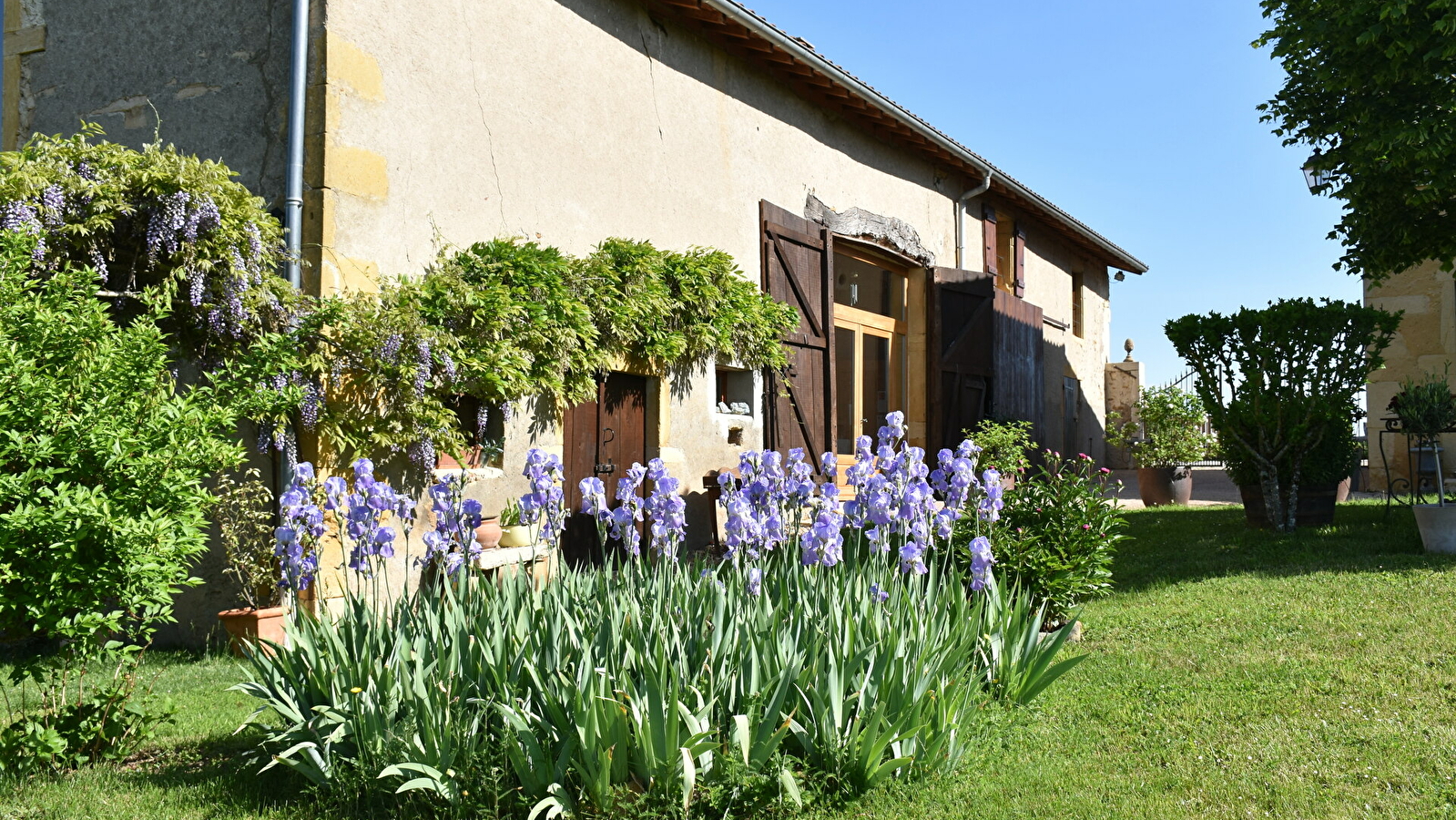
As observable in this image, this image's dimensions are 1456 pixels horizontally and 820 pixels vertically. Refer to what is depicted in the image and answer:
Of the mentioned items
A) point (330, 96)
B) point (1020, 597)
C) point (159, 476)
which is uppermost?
point (330, 96)

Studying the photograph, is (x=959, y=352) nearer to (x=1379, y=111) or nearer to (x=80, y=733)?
(x=1379, y=111)

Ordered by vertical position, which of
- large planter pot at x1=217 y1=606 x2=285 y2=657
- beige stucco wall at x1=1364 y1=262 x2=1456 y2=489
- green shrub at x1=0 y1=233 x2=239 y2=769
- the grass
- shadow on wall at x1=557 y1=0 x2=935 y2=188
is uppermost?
shadow on wall at x1=557 y1=0 x2=935 y2=188

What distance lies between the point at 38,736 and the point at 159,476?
0.94 m

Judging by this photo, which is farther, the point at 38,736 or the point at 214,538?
the point at 214,538

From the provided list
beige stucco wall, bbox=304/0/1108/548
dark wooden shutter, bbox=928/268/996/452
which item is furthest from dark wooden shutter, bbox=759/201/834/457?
dark wooden shutter, bbox=928/268/996/452

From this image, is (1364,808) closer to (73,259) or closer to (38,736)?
(38,736)

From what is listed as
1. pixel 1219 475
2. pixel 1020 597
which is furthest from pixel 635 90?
pixel 1219 475

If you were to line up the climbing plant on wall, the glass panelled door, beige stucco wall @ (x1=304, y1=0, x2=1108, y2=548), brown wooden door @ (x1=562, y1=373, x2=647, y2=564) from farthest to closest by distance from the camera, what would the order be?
1. the glass panelled door
2. brown wooden door @ (x1=562, y1=373, x2=647, y2=564)
3. beige stucco wall @ (x1=304, y1=0, x2=1108, y2=548)
4. the climbing plant on wall

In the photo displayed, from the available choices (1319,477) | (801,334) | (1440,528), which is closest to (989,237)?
(801,334)

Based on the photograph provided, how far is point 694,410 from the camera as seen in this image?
7.84m

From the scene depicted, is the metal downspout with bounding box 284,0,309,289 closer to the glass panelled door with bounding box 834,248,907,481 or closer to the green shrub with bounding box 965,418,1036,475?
the green shrub with bounding box 965,418,1036,475

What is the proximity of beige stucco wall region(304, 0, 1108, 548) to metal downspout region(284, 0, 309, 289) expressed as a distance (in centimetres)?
12

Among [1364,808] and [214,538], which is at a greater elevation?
[214,538]

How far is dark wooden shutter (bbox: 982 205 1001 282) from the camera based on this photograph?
476 inches
